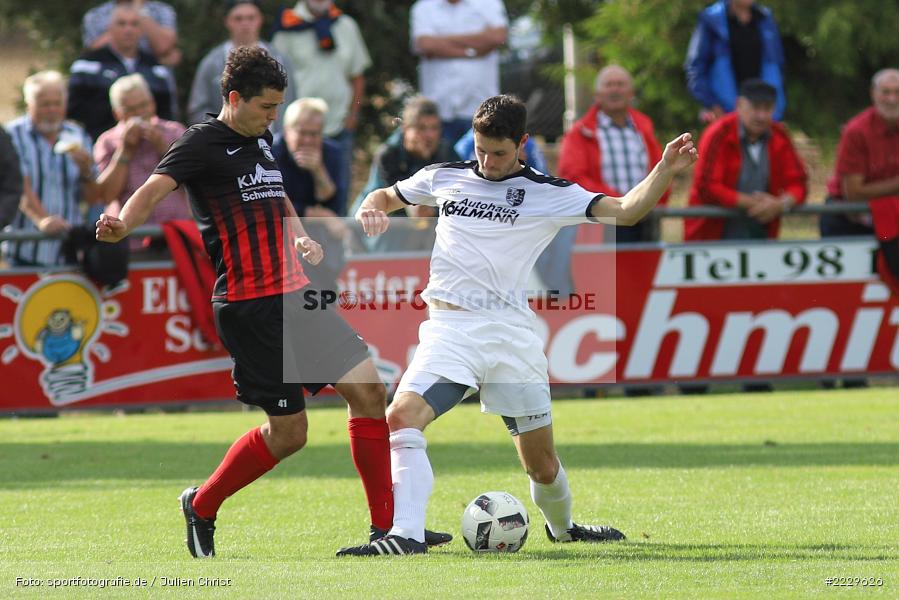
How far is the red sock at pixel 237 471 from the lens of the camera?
726cm

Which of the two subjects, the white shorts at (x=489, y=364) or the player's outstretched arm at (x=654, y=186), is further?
the white shorts at (x=489, y=364)

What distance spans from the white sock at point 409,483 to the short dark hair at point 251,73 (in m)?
1.67

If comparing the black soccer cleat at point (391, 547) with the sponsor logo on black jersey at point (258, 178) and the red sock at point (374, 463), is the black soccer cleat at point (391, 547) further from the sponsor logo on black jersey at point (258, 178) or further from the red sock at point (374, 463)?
the sponsor logo on black jersey at point (258, 178)

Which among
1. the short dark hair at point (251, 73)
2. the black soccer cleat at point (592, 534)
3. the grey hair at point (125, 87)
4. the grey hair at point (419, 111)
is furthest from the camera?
the grey hair at point (419, 111)

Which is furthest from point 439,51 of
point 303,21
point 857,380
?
point 857,380

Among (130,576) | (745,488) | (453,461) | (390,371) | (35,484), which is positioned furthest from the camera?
(390,371)

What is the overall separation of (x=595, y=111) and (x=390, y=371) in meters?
2.96

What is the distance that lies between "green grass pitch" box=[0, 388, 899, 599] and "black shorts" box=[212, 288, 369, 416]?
0.76 metres

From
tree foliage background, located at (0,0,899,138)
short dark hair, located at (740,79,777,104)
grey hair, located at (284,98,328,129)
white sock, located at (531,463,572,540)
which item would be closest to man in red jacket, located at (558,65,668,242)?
short dark hair, located at (740,79,777,104)

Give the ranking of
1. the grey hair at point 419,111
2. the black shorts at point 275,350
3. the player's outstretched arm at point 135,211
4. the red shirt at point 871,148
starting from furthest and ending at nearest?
the red shirt at point 871,148
the grey hair at point 419,111
the black shorts at point 275,350
the player's outstretched arm at point 135,211

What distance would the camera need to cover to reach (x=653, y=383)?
44.5ft

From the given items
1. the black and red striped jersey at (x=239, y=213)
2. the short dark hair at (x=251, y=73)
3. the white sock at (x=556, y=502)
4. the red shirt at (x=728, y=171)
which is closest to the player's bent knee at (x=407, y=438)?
the white sock at (x=556, y=502)

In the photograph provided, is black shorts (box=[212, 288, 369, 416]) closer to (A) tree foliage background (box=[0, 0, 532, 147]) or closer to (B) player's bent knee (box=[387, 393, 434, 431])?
(B) player's bent knee (box=[387, 393, 434, 431])

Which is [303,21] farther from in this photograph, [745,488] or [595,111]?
[745,488]
